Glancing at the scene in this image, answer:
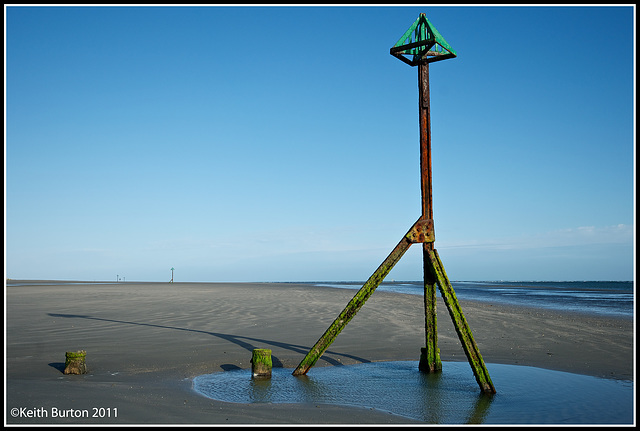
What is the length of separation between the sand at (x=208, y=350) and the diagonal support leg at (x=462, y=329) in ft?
6.18

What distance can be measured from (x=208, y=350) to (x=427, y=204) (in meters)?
5.75

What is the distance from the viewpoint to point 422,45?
776 centimetres

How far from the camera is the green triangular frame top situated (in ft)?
25.7

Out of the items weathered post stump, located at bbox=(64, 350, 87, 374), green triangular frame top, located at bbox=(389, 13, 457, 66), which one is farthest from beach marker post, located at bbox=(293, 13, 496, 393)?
weathered post stump, located at bbox=(64, 350, 87, 374)

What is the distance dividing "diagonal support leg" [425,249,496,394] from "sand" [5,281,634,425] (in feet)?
6.18

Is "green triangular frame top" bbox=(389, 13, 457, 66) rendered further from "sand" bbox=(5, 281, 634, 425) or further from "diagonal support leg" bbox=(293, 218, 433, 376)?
"sand" bbox=(5, 281, 634, 425)

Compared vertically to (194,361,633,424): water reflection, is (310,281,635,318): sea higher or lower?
lower

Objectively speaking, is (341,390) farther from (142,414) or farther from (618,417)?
(618,417)

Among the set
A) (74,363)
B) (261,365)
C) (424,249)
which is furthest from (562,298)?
(74,363)

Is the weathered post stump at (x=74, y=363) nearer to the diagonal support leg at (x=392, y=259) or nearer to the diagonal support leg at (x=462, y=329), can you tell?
the diagonal support leg at (x=392, y=259)

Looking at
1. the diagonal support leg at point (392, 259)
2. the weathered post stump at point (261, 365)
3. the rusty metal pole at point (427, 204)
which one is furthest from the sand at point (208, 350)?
the diagonal support leg at point (392, 259)

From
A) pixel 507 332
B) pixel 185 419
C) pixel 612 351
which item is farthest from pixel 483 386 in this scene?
pixel 507 332

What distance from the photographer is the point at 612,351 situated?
10.4 meters

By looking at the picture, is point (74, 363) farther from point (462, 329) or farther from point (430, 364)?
point (462, 329)
